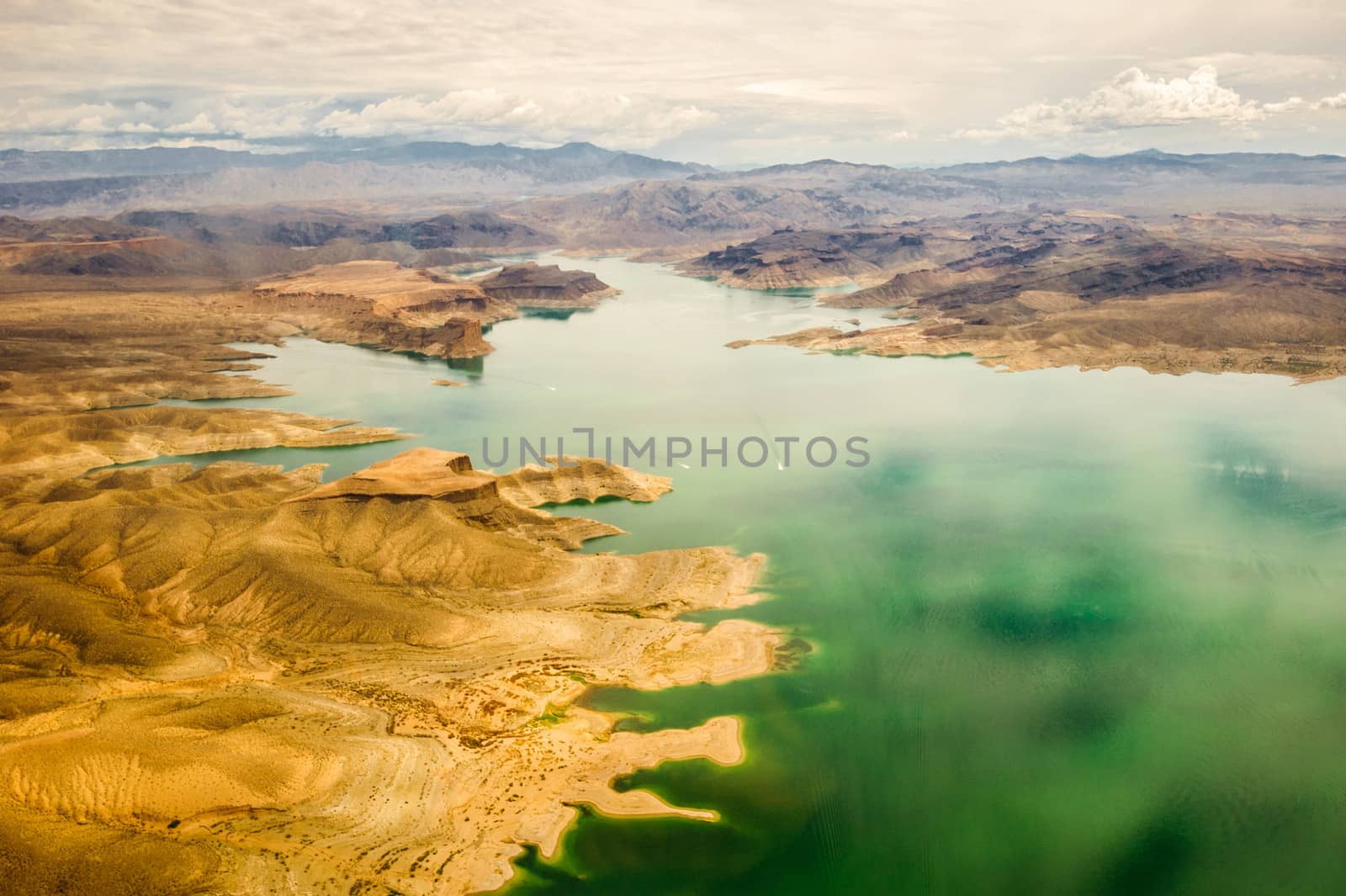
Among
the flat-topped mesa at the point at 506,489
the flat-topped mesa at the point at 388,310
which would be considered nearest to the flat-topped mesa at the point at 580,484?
the flat-topped mesa at the point at 506,489

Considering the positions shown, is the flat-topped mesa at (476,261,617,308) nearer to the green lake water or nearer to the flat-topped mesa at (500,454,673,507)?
the green lake water

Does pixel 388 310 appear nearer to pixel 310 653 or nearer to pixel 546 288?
pixel 546 288

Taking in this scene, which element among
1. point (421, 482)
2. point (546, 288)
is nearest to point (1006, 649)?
point (421, 482)

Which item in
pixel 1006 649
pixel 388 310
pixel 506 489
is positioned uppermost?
pixel 388 310

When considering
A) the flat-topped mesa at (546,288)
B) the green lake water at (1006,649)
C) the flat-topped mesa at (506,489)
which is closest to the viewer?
the green lake water at (1006,649)

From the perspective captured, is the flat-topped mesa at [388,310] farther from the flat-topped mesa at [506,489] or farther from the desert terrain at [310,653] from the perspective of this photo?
the flat-topped mesa at [506,489]

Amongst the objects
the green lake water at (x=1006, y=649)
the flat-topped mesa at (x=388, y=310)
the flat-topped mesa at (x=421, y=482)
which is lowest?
the green lake water at (x=1006, y=649)

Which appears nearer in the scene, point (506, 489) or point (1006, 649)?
point (1006, 649)

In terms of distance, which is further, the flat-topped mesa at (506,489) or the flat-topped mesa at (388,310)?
the flat-topped mesa at (388,310)
